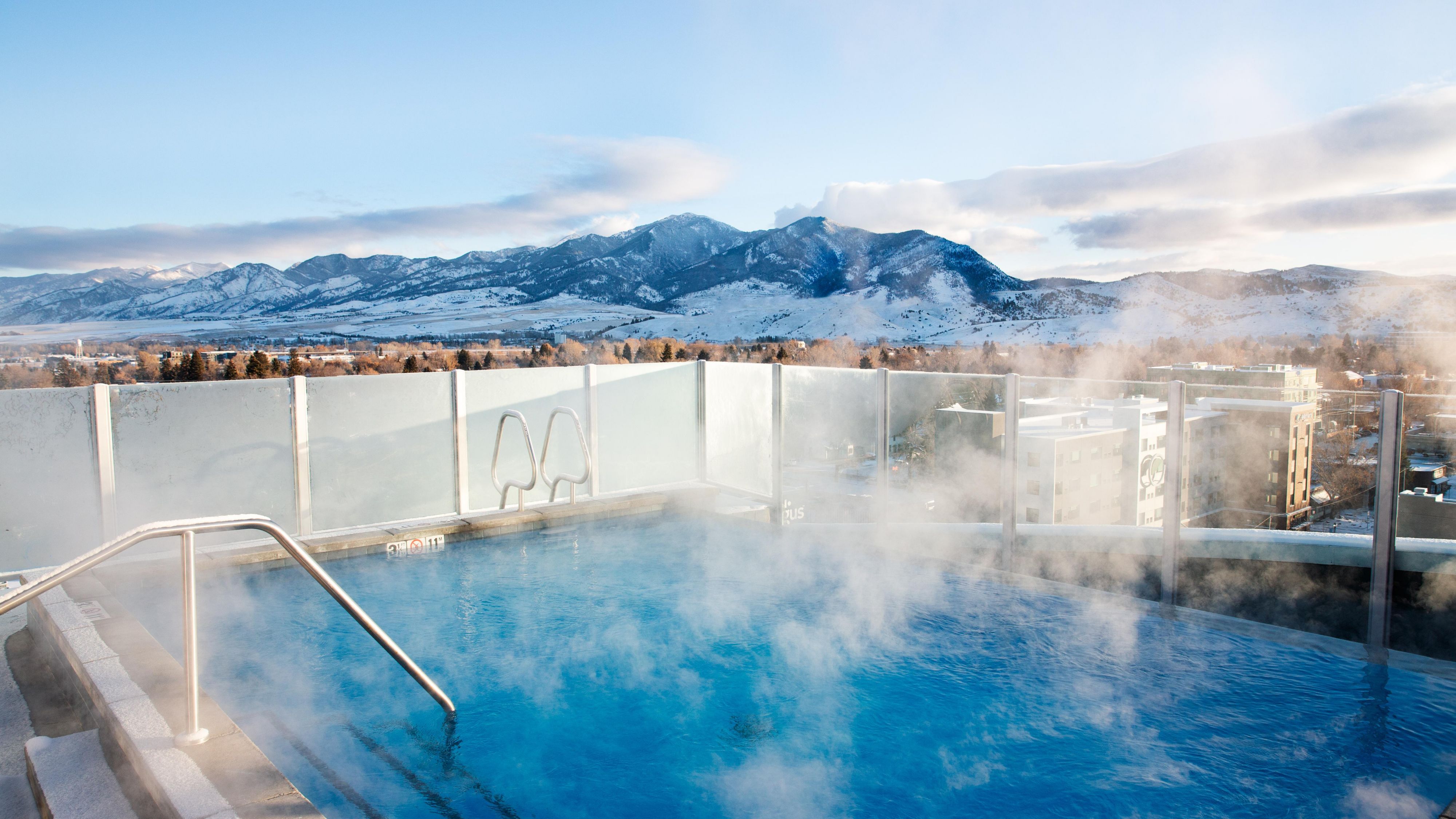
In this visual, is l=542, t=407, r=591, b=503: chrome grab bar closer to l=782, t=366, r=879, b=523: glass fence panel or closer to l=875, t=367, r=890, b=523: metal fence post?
l=782, t=366, r=879, b=523: glass fence panel

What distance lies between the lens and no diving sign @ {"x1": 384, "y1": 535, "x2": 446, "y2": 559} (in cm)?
548

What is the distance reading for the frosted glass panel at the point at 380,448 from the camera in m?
5.70

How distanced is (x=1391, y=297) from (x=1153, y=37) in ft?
99.1

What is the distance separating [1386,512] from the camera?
369 centimetres

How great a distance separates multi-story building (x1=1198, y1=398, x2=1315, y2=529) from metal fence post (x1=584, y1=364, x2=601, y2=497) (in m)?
4.70

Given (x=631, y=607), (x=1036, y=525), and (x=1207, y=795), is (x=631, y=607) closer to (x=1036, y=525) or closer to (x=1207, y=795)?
(x=1036, y=525)

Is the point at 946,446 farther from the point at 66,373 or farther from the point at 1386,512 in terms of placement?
the point at 66,373

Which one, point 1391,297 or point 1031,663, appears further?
point 1391,297

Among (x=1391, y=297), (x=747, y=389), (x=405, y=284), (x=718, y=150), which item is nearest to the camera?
(x=747, y=389)

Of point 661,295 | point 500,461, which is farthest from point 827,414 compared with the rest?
point 661,295

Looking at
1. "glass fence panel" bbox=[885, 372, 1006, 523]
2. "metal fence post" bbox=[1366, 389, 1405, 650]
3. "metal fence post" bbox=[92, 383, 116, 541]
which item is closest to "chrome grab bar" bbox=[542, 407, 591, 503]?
"glass fence panel" bbox=[885, 372, 1006, 523]

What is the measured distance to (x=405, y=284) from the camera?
372 ft

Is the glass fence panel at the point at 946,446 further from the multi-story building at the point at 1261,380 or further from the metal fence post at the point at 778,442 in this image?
the metal fence post at the point at 778,442

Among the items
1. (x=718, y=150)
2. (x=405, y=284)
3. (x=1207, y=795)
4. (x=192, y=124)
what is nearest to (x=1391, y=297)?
(x=718, y=150)
